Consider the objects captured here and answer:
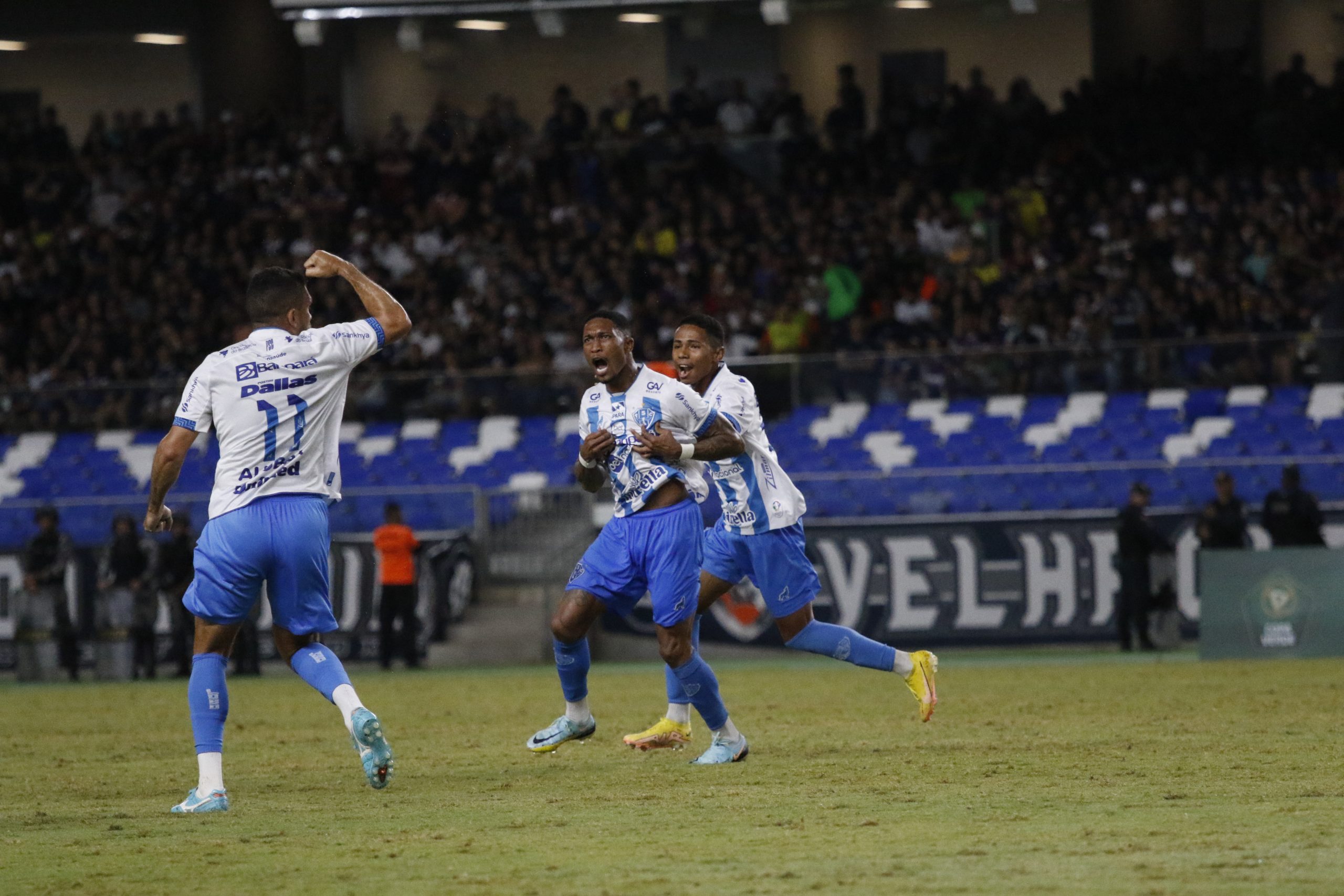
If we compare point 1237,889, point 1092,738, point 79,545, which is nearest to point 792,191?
point 79,545

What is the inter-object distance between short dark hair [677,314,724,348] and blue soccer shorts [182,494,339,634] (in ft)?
8.89

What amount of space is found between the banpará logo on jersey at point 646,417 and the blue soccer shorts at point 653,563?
45 centimetres

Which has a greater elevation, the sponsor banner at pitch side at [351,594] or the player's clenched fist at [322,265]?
the player's clenched fist at [322,265]

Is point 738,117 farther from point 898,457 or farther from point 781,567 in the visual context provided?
point 781,567

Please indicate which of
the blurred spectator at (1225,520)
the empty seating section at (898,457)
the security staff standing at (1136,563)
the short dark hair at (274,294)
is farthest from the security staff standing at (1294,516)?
the short dark hair at (274,294)

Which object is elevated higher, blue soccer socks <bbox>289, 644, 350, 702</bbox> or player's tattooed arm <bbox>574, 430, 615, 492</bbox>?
player's tattooed arm <bbox>574, 430, 615, 492</bbox>

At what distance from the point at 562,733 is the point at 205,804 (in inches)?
96.3

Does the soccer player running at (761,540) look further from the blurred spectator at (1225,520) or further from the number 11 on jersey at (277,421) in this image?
the blurred spectator at (1225,520)

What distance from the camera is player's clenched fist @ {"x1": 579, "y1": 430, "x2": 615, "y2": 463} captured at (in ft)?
29.9

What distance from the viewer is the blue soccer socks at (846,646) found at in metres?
10.4

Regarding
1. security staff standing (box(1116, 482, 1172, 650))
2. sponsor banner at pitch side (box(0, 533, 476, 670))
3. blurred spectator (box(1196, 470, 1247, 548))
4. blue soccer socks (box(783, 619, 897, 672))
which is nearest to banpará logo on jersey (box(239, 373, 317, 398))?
blue soccer socks (box(783, 619, 897, 672))

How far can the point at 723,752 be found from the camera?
9.52m

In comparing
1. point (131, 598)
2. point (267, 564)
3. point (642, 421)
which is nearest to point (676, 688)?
point (642, 421)

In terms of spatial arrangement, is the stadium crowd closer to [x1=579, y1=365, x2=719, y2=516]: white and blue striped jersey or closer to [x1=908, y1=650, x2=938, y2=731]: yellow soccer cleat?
[x1=908, y1=650, x2=938, y2=731]: yellow soccer cleat
